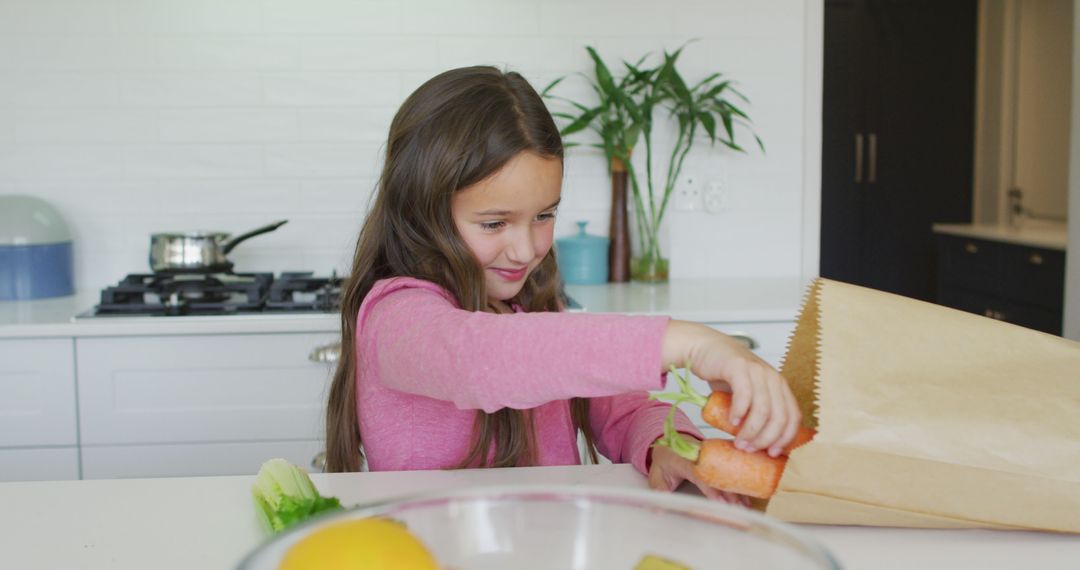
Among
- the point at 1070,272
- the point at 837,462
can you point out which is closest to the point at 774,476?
the point at 837,462

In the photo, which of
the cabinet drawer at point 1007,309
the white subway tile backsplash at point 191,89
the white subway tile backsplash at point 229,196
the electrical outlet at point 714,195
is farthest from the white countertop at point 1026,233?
the white subway tile backsplash at point 191,89

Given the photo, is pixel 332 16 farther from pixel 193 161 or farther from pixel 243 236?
pixel 243 236

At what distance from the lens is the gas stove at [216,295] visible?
2223 millimetres

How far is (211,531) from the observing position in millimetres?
878

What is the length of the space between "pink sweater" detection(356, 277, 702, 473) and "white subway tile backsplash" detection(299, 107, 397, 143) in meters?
1.43

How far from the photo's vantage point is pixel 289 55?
8.64 feet

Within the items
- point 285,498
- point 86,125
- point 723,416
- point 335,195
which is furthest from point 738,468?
point 86,125

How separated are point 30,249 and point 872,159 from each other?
4060 millimetres

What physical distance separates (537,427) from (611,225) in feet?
4.46

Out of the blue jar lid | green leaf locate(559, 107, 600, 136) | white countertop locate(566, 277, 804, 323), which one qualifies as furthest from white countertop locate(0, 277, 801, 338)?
green leaf locate(559, 107, 600, 136)

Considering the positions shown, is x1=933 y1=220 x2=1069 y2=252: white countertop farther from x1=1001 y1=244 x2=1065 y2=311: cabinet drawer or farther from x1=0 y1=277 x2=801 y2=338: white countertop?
x1=0 y1=277 x2=801 y2=338: white countertop

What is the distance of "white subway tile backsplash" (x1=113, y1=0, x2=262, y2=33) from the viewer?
259 centimetres

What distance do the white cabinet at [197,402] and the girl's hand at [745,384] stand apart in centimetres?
142

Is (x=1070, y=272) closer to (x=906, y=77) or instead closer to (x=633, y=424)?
(x=633, y=424)
